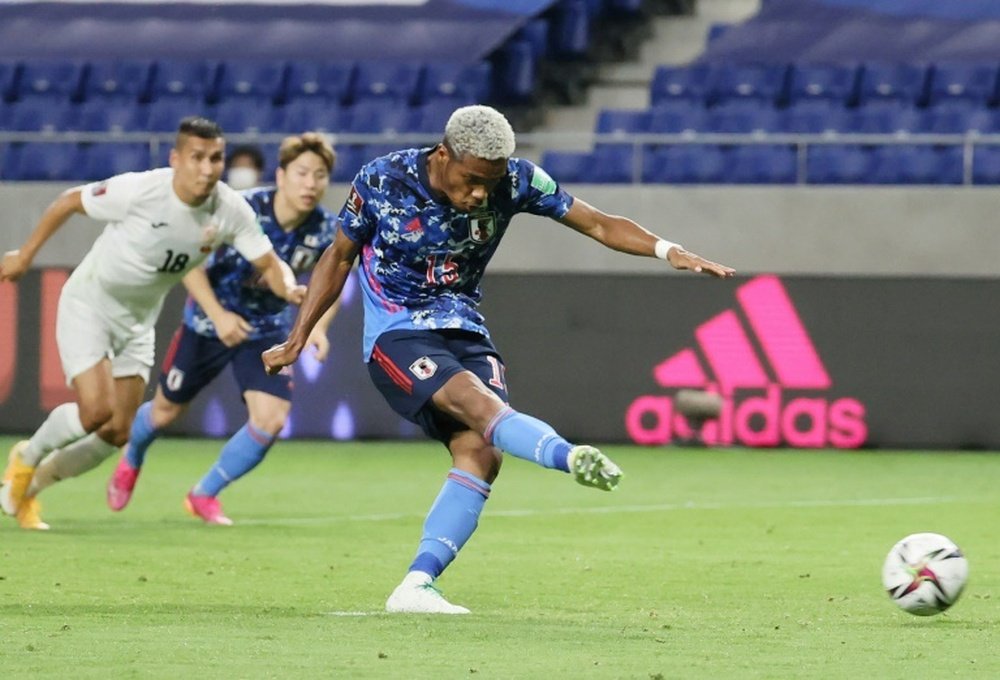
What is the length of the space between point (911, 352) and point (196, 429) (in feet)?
21.7

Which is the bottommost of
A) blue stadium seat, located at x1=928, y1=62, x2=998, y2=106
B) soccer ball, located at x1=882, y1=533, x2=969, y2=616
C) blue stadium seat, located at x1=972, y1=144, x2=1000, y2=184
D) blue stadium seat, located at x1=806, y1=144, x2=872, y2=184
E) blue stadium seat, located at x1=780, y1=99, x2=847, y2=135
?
soccer ball, located at x1=882, y1=533, x2=969, y2=616

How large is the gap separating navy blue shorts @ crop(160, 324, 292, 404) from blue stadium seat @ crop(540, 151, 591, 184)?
8032 millimetres

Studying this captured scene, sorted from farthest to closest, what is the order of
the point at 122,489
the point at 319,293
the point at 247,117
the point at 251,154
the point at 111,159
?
the point at 247,117
the point at 111,159
the point at 251,154
the point at 122,489
the point at 319,293

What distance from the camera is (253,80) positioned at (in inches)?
875

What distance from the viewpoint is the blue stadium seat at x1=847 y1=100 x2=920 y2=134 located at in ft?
62.9

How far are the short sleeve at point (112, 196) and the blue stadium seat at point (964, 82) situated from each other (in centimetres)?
1143

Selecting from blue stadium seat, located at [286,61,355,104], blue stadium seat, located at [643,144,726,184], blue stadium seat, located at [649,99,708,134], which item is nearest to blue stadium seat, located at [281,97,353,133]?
blue stadium seat, located at [286,61,355,104]

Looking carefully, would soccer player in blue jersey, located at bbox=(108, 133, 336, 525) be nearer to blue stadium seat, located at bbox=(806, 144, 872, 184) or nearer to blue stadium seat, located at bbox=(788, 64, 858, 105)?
blue stadium seat, located at bbox=(806, 144, 872, 184)

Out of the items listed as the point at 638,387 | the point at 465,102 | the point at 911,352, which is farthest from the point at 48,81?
the point at 911,352

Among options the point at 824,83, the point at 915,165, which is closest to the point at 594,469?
the point at 915,165

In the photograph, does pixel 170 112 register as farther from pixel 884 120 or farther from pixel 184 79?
pixel 884 120

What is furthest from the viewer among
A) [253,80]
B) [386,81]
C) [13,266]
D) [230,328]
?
[253,80]

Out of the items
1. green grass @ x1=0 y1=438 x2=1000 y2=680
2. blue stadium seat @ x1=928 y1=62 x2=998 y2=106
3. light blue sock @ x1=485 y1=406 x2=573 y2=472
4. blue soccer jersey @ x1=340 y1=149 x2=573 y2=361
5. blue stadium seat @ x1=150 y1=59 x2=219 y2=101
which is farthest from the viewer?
blue stadium seat @ x1=150 y1=59 x2=219 y2=101

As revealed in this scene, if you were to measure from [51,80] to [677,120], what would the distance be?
7.31 meters
